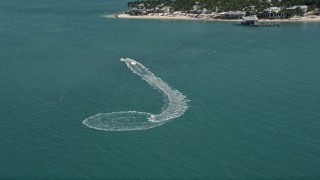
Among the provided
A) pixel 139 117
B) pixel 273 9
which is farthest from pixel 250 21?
pixel 139 117

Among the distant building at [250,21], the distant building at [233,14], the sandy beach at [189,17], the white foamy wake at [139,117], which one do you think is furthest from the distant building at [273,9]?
the white foamy wake at [139,117]

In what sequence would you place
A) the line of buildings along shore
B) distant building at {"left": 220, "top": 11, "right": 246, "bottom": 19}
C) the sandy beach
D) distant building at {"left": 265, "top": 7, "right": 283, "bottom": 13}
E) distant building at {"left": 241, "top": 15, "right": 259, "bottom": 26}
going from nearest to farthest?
distant building at {"left": 241, "top": 15, "right": 259, "bottom": 26}
the sandy beach
distant building at {"left": 265, "top": 7, "right": 283, "bottom": 13}
the line of buildings along shore
distant building at {"left": 220, "top": 11, "right": 246, "bottom": 19}

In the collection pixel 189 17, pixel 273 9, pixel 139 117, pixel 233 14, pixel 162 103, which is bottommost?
pixel 139 117

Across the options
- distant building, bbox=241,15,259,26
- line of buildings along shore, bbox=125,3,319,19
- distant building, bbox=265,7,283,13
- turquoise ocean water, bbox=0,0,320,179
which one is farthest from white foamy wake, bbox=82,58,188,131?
distant building, bbox=265,7,283,13

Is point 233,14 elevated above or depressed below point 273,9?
below

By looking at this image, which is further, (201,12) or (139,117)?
(201,12)

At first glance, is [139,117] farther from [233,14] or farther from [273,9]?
[273,9]

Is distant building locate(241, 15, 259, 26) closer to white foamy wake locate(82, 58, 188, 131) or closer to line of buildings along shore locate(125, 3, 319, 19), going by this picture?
line of buildings along shore locate(125, 3, 319, 19)

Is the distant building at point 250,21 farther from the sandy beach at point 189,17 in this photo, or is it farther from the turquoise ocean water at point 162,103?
the turquoise ocean water at point 162,103

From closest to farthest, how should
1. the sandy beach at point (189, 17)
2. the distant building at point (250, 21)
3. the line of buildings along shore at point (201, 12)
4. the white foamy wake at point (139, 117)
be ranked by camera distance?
1. the white foamy wake at point (139, 117)
2. the distant building at point (250, 21)
3. the sandy beach at point (189, 17)
4. the line of buildings along shore at point (201, 12)
